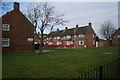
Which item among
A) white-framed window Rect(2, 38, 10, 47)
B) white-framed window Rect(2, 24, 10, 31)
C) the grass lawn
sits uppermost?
white-framed window Rect(2, 24, 10, 31)

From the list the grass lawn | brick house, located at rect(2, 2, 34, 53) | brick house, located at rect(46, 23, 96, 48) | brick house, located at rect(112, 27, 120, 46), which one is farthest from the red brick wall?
brick house, located at rect(112, 27, 120, 46)

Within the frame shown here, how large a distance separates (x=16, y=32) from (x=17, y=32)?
0.66 ft

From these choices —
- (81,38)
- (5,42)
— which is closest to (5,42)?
(5,42)

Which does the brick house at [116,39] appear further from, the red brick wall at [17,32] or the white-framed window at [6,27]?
the white-framed window at [6,27]

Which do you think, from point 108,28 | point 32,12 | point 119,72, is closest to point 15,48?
point 32,12

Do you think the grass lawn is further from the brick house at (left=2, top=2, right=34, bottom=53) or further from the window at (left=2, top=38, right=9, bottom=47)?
the brick house at (left=2, top=2, right=34, bottom=53)

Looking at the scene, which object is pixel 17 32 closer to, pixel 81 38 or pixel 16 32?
pixel 16 32

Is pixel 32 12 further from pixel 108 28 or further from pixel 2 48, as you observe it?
pixel 108 28

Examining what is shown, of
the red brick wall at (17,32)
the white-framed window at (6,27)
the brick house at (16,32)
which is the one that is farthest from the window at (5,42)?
the white-framed window at (6,27)

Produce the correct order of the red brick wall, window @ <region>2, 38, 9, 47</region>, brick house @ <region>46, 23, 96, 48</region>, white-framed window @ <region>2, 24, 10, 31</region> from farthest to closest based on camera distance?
brick house @ <region>46, 23, 96, 48</region>, the red brick wall, white-framed window @ <region>2, 24, 10, 31</region>, window @ <region>2, 38, 9, 47</region>

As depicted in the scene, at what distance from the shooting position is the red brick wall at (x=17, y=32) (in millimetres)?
20375

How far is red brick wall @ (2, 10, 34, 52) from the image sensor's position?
2038cm

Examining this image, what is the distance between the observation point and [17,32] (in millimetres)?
21297

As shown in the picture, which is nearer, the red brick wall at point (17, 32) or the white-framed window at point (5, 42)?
the white-framed window at point (5, 42)
